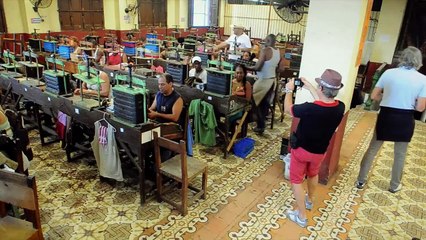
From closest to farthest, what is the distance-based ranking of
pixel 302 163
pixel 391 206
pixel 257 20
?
pixel 302 163 → pixel 391 206 → pixel 257 20

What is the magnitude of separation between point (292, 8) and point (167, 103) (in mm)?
4579

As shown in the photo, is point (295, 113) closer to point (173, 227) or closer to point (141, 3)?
point (173, 227)

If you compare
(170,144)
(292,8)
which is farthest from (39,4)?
(170,144)

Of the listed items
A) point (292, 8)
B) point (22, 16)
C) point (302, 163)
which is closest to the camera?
point (302, 163)

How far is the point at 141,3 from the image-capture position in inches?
399

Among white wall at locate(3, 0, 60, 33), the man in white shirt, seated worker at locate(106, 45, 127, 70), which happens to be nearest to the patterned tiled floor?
seated worker at locate(106, 45, 127, 70)

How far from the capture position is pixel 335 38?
9.68 ft

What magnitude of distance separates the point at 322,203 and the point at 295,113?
1280mm

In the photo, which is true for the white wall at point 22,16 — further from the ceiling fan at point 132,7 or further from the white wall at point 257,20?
the white wall at point 257,20

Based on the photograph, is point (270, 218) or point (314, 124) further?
point (270, 218)

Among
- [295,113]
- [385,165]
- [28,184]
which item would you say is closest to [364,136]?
[385,165]

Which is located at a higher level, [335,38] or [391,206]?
[335,38]

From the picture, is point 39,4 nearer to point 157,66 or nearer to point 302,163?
point 157,66

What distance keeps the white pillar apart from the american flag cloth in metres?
2.07
